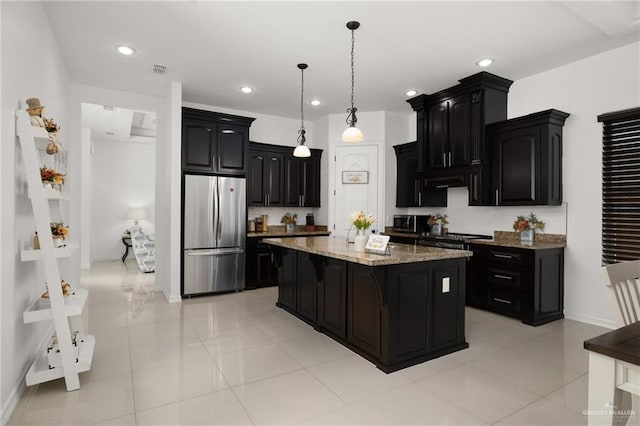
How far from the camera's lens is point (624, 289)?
181cm

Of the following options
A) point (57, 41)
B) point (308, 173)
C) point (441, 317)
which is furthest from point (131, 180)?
point (441, 317)

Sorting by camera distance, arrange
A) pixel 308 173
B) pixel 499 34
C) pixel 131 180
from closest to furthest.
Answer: pixel 499 34
pixel 308 173
pixel 131 180

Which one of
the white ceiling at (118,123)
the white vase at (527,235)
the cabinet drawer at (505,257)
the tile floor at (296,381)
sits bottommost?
the tile floor at (296,381)

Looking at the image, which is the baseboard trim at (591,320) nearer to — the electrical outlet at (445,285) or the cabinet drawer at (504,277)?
the cabinet drawer at (504,277)

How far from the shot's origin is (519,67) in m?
4.18

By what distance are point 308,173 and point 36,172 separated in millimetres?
4477

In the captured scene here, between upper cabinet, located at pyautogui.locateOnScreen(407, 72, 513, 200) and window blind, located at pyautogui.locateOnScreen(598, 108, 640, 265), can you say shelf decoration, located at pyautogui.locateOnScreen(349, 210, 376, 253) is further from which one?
window blind, located at pyautogui.locateOnScreen(598, 108, 640, 265)

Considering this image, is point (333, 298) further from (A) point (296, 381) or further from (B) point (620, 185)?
(B) point (620, 185)

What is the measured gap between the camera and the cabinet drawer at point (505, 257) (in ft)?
13.1

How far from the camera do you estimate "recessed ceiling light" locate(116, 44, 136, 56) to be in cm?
372

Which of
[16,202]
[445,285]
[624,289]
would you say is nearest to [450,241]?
[445,285]

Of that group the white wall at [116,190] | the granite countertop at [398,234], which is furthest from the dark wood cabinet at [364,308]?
the white wall at [116,190]

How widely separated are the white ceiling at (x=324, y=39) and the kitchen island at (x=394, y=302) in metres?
2.12

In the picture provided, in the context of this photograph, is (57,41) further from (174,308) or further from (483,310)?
(483,310)
